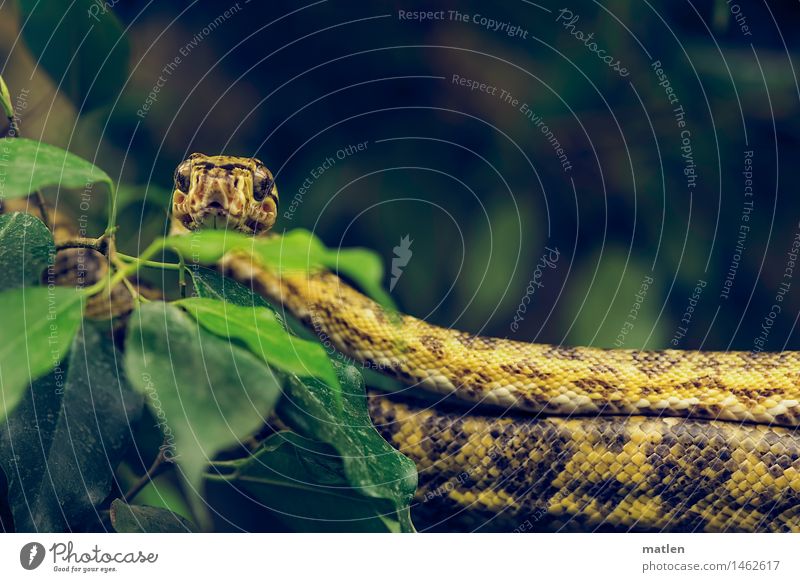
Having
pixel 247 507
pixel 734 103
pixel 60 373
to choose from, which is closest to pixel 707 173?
pixel 734 103

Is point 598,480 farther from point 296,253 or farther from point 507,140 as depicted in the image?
point 296,253

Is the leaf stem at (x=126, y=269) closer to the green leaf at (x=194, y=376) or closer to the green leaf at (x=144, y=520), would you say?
the green leaf at (x=194, y=376)

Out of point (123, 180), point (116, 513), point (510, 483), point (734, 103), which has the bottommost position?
point (116, 513)

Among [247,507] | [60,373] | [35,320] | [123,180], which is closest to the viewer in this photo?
[35,320]

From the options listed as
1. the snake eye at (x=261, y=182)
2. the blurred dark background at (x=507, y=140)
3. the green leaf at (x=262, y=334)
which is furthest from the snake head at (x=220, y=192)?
the green leaf at (x=262, y=334)

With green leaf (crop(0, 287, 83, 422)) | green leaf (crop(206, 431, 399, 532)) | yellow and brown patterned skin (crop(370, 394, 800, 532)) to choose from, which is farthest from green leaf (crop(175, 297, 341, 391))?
yellow and brown patterned skin (crop(370, 394, 800, 532))

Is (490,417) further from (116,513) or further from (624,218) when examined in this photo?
(116,513)
